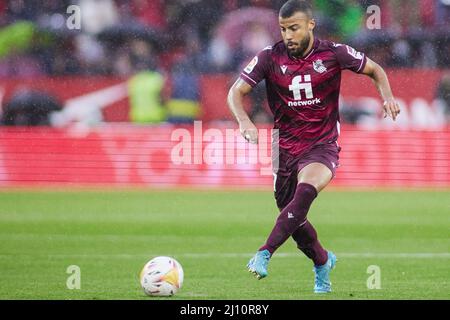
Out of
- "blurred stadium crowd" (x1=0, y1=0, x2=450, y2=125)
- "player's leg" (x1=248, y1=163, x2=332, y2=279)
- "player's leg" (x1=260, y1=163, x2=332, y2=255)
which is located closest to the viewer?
"player's leg" (x1=248, y1=163, x2=332, y2=279)

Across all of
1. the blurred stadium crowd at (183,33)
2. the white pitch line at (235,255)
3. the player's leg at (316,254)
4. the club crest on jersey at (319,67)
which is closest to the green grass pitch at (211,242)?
the white pitch line at (235,255)

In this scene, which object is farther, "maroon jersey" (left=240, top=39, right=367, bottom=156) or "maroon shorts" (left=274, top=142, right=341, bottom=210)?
"maroon jersey" (left=240, top=39, right=367, bottom=156)

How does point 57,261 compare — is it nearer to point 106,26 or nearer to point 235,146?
point 235,146

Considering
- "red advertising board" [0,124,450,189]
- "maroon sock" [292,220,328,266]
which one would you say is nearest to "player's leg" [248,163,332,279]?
"maroon sock" [292,220,328,266]

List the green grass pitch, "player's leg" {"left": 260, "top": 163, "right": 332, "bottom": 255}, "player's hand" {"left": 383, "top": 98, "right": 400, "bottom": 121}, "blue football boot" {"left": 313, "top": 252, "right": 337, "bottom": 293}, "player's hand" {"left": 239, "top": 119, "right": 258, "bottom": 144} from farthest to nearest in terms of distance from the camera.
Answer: the green grass pitch, "blue football boot" {"left": 313, "top": 252, "right": 337, "bottom": 293}, "player's hand" {"left": 383, "top": 98, "right": 400, "bottom": 121}, "player's hand" {"left": 239, "top": 119, "right": 258, "bottom": 144}, "player's leg" {"left": 260, "top": 163, "right": 332, "bottom": 255}

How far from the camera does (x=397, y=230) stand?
566 inches

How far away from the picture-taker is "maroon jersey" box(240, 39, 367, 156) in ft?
29.3

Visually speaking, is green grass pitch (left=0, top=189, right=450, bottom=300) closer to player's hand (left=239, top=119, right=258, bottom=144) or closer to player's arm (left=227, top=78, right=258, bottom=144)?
player's hand (left=239, top=119, right=258, bottom=144)

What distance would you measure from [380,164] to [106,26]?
6501 mm

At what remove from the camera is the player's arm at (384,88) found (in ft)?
28.4

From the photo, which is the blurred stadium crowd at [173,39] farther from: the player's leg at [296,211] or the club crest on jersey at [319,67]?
the player's leg at [296,211]
